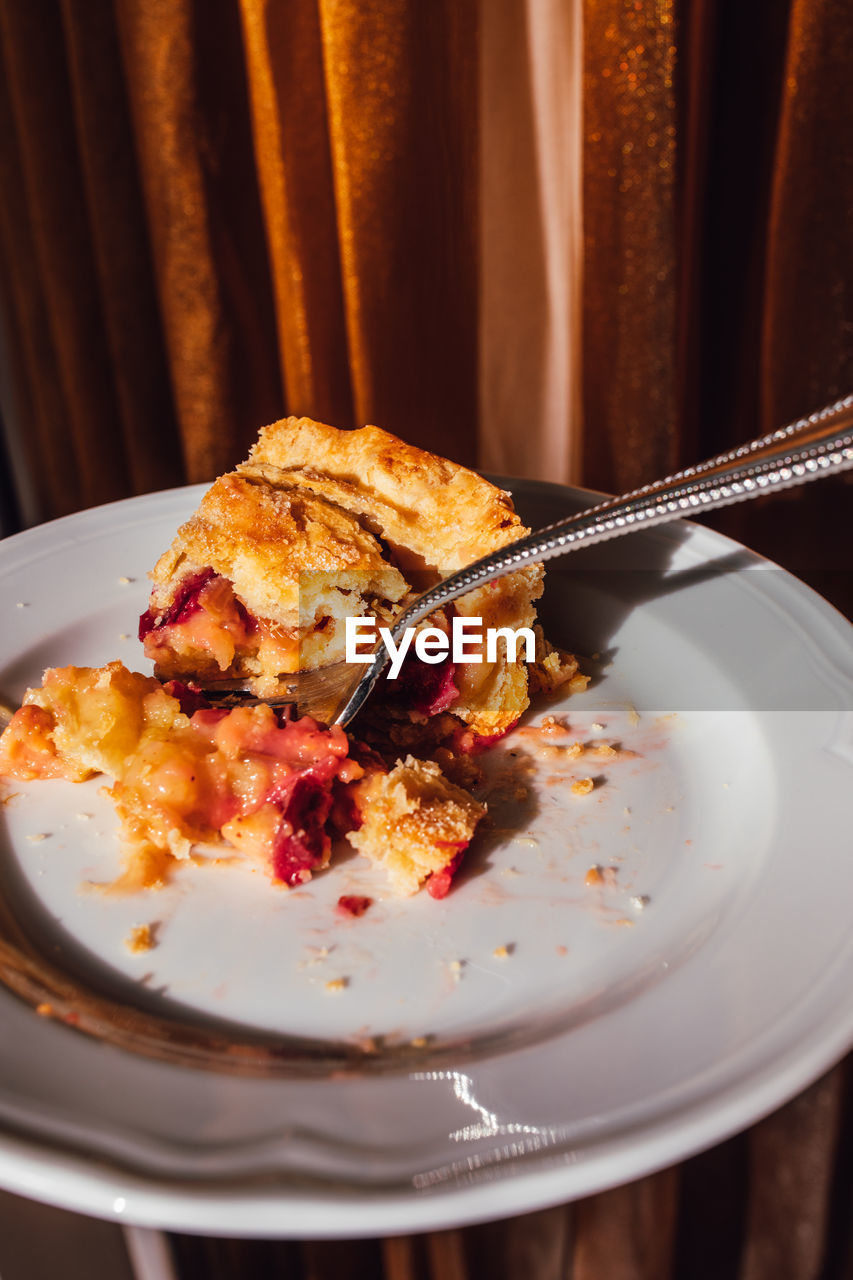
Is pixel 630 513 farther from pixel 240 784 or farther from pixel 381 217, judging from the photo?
pixel 381 217

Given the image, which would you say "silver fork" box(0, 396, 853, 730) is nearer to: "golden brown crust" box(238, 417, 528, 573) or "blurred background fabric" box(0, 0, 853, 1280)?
"golden brown crust" box(238, 417, 528, 573)

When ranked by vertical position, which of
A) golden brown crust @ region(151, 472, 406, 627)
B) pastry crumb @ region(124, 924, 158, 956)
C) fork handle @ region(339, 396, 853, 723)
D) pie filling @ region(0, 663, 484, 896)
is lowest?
pastry crumb @ region(124, 924, 158, 956)

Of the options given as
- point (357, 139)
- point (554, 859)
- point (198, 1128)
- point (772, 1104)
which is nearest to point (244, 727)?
point (554, 859)

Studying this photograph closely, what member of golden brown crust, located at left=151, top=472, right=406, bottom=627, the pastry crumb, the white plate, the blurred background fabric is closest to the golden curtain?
the blurred background fabric

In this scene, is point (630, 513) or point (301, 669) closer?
point (630, 513)

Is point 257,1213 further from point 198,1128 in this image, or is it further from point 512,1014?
point 512,1014
